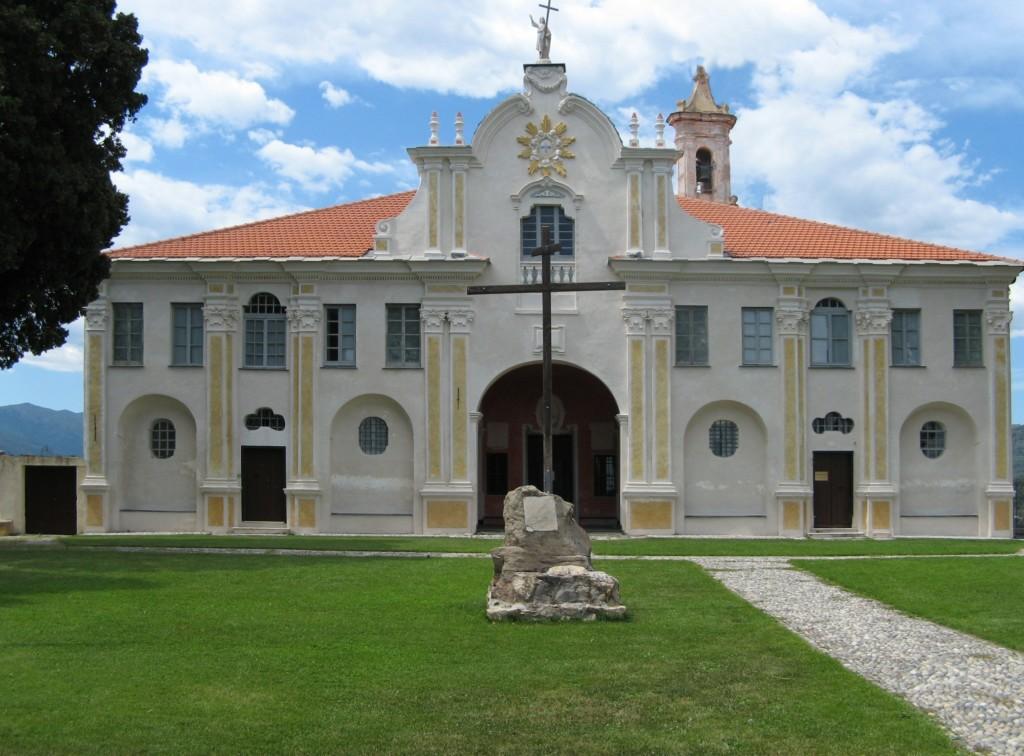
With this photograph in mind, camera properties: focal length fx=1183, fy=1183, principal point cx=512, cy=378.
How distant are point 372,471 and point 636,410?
23.2ft

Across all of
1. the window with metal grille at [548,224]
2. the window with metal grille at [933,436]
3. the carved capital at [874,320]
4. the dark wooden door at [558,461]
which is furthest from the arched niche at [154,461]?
the window with metal grille at [933,436]

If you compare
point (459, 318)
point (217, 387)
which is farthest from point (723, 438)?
point (217, 387)

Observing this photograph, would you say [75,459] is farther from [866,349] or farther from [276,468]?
[866,349]

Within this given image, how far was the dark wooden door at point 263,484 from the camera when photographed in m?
31.2

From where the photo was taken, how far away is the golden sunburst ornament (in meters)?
31.1

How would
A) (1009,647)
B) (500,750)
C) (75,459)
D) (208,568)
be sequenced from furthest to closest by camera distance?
(75,459), (208,568), (1009,647), (500,750)

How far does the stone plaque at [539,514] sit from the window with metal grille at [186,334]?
18838 mm

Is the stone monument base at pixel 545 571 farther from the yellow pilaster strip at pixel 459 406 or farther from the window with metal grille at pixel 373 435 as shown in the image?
the window with metal grille at pixel 373 435

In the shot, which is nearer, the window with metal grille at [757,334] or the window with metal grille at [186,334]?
the window with metal grille at [757,334]

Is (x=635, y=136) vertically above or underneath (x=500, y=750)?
above

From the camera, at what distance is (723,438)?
31.1 m

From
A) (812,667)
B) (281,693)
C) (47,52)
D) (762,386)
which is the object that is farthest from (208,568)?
(762,386)

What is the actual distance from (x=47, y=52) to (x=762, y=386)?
1886 cm

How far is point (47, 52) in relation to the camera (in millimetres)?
20047
